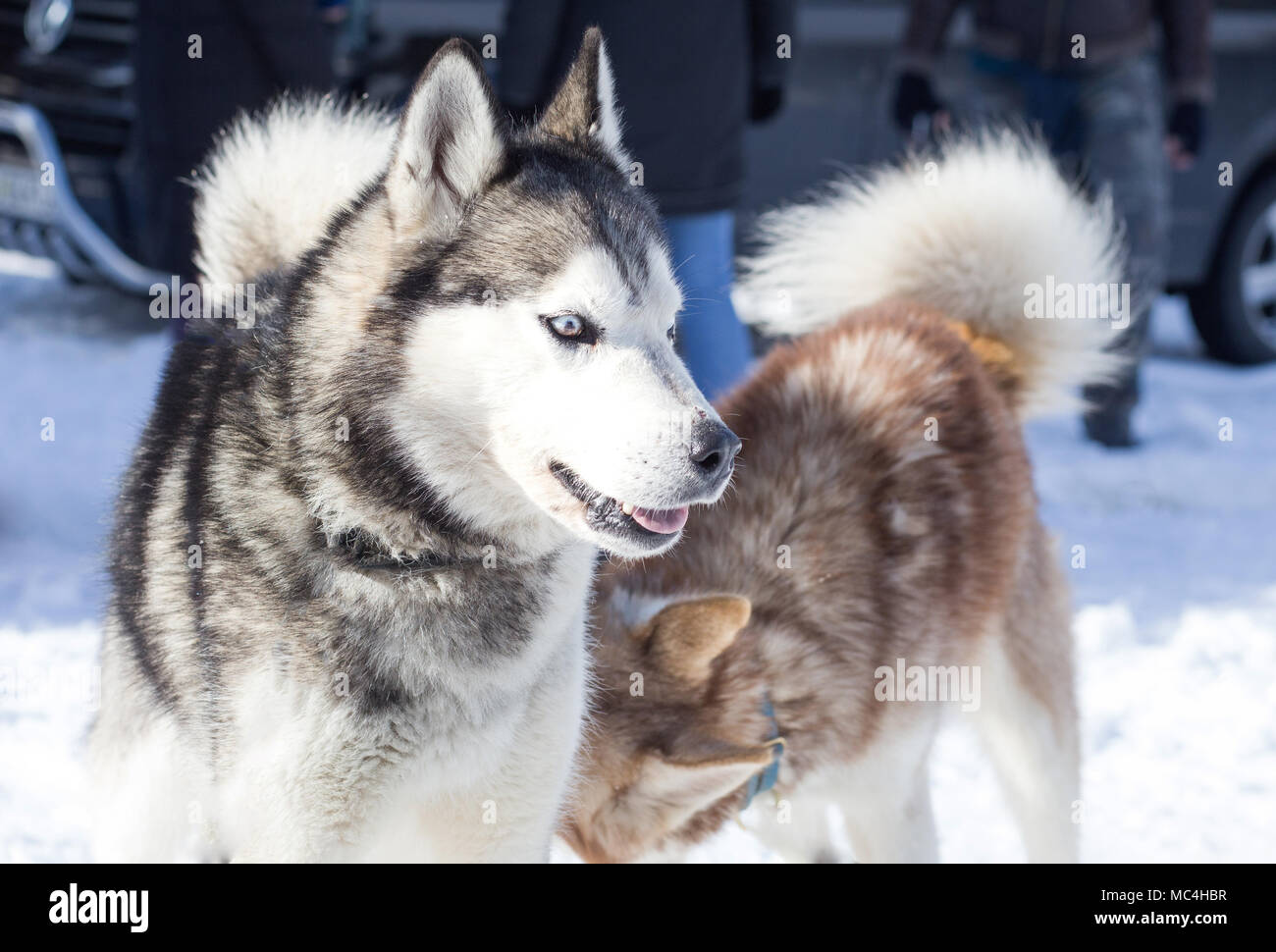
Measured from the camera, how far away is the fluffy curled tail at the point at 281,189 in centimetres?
198

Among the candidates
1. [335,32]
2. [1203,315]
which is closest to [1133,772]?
[335,32]

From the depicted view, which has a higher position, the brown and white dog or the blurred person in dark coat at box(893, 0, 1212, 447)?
the blurred person in dark coat at box(893, 0, 1212, 447)

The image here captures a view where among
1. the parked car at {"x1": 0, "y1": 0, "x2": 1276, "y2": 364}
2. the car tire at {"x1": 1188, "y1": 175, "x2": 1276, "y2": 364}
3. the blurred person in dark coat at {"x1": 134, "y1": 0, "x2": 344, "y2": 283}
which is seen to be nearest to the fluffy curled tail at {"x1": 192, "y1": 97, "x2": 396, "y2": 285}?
the blurred person in dark coat at {"x1": 134, "y1": 0, "x2": 344, "y2": 283}

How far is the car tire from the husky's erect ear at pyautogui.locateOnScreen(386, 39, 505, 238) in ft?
17.1

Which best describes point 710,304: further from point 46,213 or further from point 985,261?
point 46,213

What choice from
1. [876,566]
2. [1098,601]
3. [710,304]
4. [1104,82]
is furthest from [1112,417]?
[876,566]

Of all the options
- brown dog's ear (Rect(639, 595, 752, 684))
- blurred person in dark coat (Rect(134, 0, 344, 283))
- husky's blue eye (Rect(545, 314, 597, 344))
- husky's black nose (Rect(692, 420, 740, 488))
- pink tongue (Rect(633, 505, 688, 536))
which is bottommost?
brown dog's ear (Rect(639, 595, 752, 684))

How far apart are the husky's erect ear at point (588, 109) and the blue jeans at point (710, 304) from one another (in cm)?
127

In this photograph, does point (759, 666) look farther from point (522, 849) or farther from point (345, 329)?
point (345, 329)

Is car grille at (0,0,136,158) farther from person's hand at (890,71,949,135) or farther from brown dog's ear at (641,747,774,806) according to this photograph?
brown dog's ear at (641,747,774,806)

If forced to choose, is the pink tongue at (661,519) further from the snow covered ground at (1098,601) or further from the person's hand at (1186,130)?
the person's hand at (1186,130)

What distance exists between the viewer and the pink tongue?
1.45 m

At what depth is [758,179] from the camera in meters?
4.80
